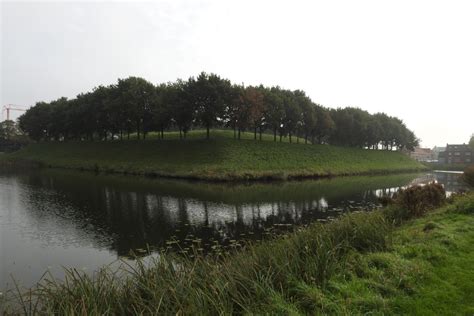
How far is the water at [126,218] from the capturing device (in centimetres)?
1548

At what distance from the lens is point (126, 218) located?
22.7 meters

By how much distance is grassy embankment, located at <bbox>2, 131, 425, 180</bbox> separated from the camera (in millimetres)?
52031

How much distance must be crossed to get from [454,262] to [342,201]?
2244 cm

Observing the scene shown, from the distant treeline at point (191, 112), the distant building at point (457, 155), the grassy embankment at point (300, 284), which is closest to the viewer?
the grassy embankment at point (300, 284)

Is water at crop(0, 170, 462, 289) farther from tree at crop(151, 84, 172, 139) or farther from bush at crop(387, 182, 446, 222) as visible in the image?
tree at crop(151, 84, 172, 139)

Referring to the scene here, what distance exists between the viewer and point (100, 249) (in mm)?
16328

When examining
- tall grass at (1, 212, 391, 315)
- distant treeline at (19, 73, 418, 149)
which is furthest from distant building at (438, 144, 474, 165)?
tall grass at (1, 212, 391, 315)

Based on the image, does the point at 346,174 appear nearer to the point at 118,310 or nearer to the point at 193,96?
the point at 193,96

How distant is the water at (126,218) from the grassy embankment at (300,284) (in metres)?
5.49

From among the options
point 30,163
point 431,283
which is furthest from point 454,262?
point 30,163

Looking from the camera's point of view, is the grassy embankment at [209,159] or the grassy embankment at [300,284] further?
the grassy embankment at [209,159]

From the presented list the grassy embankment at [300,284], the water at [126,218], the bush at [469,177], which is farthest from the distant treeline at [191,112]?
the grassy embankment at [300,284]

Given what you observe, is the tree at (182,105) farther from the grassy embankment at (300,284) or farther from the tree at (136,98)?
the grassy embankment at (300,284)

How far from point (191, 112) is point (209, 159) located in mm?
11887
